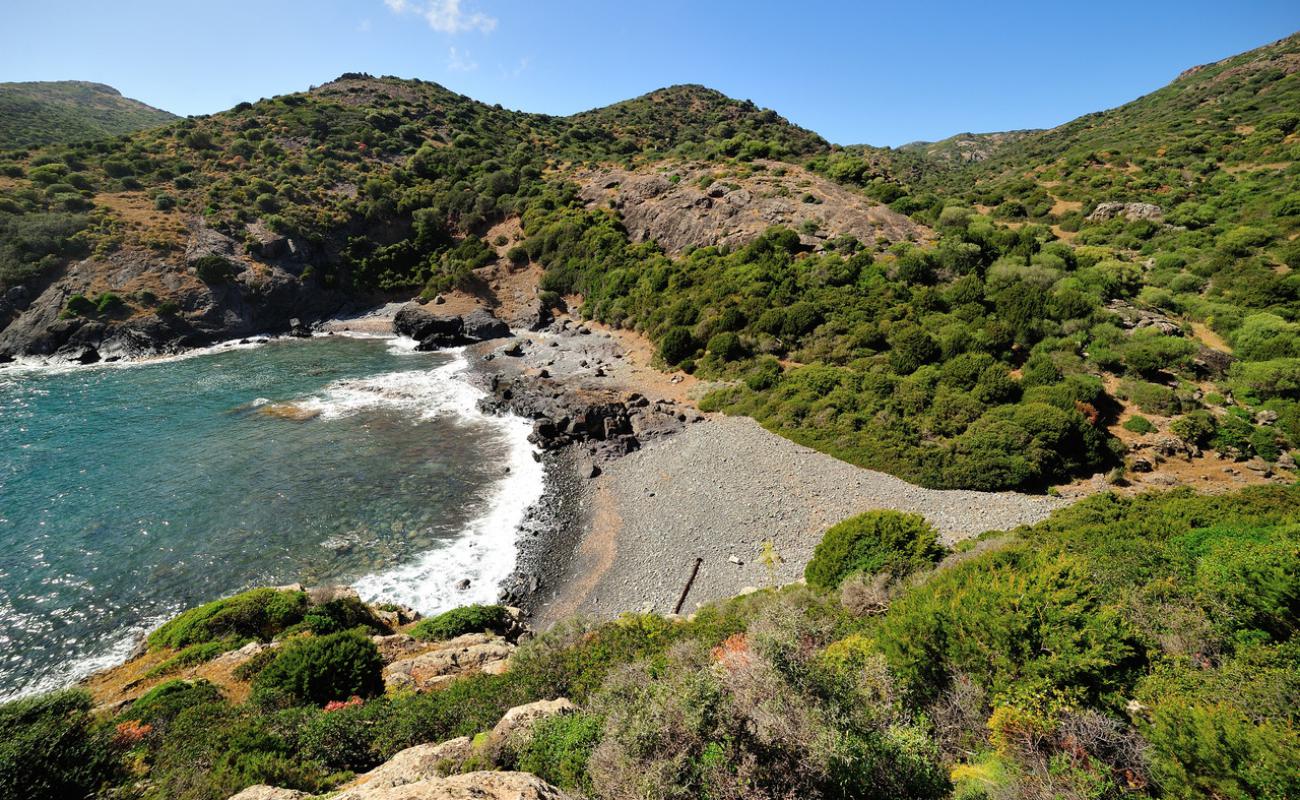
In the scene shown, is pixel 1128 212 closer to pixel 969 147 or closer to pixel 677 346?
pixel 677 346

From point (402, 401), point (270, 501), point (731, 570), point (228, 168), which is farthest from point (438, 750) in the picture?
point (228, 168)

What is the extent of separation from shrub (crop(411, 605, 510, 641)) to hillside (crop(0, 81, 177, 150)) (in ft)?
327

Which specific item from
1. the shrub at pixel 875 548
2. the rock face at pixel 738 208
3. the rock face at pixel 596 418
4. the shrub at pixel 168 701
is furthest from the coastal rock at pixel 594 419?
the rock face at pixel 738 208

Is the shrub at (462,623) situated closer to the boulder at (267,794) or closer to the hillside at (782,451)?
the hillside at (782,451)

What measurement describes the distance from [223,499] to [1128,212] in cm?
7024

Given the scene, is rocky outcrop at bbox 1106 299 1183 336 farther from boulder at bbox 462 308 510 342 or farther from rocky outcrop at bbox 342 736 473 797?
boulder at bbox 462 308 510 342

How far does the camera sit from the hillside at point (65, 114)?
71.8 m

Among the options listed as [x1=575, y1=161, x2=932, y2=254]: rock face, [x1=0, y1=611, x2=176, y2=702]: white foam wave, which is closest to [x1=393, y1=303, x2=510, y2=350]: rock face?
[x1=575, y1=161, x2=932, y2=254]: rock face

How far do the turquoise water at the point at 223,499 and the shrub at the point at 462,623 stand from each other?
256 cm

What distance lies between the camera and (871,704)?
6348 mm

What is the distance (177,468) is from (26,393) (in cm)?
2269

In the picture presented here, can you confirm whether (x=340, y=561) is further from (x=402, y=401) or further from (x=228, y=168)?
(x=228, y=168)

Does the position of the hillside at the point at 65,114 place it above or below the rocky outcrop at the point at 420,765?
above

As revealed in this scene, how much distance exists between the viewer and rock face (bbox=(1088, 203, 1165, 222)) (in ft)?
140
